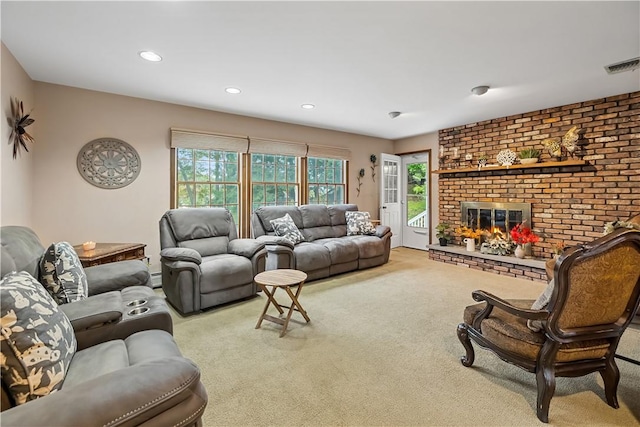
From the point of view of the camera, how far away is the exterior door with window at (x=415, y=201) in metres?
6.26

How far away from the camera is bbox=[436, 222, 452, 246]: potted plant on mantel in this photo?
213 inches

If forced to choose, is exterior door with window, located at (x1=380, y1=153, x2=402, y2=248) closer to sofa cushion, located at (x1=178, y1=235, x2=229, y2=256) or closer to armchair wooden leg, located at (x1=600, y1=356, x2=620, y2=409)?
sofa cushion, located at (x1=178, y1=235, x2=229, y2=256)

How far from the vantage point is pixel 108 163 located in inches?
141

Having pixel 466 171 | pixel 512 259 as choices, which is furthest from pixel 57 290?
pixel 466 171

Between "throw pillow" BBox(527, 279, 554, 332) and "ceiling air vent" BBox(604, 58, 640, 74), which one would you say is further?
"ceiling air vent" BBox(604, 58, 640, 74)

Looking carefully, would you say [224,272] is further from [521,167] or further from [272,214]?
[521,167]

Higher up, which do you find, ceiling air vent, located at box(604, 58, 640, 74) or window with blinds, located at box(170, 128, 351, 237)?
ceiling air vent, located at box(604, 58, 640, 74)

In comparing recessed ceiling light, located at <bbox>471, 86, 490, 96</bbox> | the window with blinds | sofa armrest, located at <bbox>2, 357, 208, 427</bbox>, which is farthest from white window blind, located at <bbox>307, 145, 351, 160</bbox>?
sofa armrest, located at <bbox>2, 357, 208, 427</bbox>

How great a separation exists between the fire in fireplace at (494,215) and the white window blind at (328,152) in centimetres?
235

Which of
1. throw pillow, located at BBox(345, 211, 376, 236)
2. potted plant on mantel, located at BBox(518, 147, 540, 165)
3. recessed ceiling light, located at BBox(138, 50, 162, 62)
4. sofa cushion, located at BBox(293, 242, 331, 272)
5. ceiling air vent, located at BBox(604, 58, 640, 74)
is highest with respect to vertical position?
recessed ceiling light, located at BBox(138, 50, 162, 62)

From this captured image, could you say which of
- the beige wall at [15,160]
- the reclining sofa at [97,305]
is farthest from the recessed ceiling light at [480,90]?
the beige wall at [15,160]

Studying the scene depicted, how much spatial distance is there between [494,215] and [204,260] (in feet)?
15.0

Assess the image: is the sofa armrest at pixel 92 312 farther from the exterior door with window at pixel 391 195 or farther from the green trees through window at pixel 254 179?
the exterior door with window at pixel 391 195

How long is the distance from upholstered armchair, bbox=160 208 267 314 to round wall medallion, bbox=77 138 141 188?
81 centimetres
